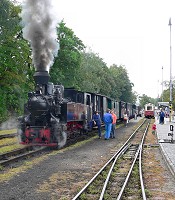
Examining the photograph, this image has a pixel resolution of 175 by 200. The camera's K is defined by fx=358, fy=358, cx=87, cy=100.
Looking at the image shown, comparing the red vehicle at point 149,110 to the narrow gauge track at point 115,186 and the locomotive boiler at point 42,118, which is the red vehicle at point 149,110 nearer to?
the locomotive boiler at point 42,118

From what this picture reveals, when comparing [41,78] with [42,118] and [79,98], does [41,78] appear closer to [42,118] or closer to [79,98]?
[42,118]

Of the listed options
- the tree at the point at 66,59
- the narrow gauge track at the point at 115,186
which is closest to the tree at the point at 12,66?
the tree at the point at 66,59

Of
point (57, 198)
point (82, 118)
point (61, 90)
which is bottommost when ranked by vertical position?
point (57, 198)

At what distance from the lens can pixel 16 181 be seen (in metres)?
8.77

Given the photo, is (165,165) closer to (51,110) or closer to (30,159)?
(30,159)

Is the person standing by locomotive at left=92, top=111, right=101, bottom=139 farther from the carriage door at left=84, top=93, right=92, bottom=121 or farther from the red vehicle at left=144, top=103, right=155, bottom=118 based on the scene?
the red vehicle at left=144, top=103, right=155, bottom=118

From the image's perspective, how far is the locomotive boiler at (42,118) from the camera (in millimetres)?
14578

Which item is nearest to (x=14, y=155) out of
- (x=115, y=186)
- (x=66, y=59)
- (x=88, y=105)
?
(x=115, y=186)

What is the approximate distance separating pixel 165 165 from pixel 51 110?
18.0 feet

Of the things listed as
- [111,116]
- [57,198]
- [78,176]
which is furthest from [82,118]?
[57,198]

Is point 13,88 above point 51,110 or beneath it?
above

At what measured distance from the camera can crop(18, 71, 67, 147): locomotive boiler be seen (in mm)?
14578

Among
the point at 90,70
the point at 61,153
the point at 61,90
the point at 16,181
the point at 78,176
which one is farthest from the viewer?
the point at 90,70

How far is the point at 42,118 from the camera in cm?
1496
